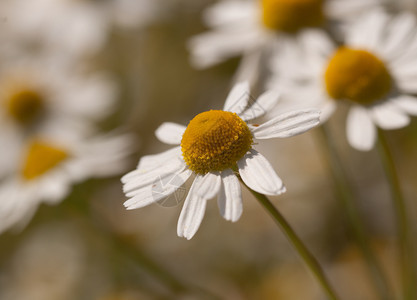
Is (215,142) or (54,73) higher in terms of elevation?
(54,73)

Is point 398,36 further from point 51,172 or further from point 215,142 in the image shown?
point 51,172

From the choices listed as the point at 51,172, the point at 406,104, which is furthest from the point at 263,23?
the point at 51,172

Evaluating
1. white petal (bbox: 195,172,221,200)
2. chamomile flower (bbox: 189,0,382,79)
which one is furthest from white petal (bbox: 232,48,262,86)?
white petal (bbox: 195,172,221,200)

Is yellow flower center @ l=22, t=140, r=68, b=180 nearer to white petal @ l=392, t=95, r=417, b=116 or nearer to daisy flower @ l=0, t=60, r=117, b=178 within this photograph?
daisy flower @ l=0, t=60, r=117, b=178

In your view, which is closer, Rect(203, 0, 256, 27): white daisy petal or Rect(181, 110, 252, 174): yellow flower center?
Rect(181, 110, 252, 174): yellow flower center

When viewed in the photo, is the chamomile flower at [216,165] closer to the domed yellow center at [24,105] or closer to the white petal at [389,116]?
the white petal at [389,116]

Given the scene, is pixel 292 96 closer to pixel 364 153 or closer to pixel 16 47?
pixel 364 153

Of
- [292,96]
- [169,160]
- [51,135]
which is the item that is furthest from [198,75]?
[169,160]

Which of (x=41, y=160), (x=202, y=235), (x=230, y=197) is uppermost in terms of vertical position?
(x=41, y=160)
